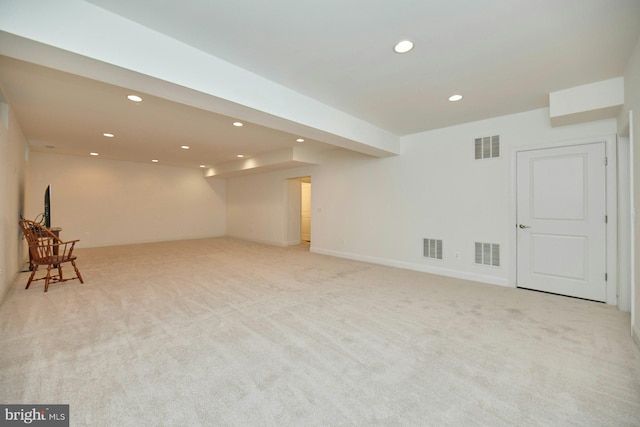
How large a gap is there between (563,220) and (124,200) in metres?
10.1

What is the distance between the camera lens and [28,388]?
171 cm

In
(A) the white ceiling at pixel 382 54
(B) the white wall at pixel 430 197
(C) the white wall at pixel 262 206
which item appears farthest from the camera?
(C) the white wall at pixel 262 206

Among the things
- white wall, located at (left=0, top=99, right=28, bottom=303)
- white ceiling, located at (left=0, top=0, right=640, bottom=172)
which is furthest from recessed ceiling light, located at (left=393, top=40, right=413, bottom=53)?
white wall, located at (left=0, top=99, right=28, bottom=303)

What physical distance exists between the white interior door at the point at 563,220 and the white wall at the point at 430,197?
0.19m

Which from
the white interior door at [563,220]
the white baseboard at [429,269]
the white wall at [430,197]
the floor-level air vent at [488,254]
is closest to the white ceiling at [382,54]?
the white wall at [430,197]

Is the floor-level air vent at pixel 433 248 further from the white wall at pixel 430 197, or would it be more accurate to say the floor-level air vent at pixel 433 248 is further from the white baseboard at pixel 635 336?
the white baseboard at pixel 635 336

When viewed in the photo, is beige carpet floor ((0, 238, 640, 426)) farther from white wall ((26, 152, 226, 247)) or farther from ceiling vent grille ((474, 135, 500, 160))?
white wall ((26, 152, 226, 247))

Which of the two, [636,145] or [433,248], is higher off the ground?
[636,145]

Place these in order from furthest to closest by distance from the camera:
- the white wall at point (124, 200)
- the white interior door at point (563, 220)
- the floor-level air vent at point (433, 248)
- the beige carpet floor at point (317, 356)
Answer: the white wall at point (124, 200)
the floor-level air vent at point (433, 248)
the white interior door at point (563, 220)
the beige carpet floor at point (317, 356)

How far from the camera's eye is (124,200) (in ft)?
26.1

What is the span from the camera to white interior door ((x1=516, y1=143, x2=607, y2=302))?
332 centimetres

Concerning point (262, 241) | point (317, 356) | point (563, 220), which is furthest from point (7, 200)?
point (563, 220)

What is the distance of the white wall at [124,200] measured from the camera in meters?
6.88

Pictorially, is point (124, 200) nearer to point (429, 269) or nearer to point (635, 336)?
point (429, 269)
